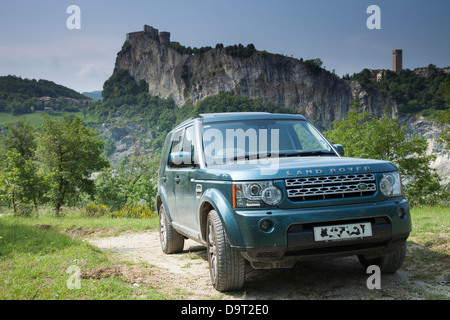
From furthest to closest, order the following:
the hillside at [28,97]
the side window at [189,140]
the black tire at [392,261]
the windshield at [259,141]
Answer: the hillside at [28,97]
the side window at [189,140]
the windshield at [259,141]
the black tire at [392,261]

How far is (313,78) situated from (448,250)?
164694 mm

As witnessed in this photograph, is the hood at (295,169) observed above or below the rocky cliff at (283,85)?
below

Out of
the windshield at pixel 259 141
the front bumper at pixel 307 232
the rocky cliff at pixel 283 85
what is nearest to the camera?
the front bumper at pixel 307 232

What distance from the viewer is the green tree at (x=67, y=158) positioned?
3219 centimetres

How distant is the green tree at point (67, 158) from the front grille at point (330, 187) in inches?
1206

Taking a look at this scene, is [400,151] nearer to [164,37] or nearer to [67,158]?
[67,158]

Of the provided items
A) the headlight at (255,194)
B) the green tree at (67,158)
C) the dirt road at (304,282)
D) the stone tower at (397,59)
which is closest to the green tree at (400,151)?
the green tree at (67,158)

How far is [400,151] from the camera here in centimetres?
2888

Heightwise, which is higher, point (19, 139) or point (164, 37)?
point (164, 37)

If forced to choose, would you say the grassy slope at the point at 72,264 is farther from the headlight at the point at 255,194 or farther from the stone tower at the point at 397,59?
the stone tower at the point at 397,59

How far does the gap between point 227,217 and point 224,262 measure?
1.60 feet

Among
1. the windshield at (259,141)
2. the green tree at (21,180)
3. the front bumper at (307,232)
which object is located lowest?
the green tree at (21,180)

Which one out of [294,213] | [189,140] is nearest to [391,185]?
[294,213]

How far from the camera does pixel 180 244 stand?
22.9 feet
